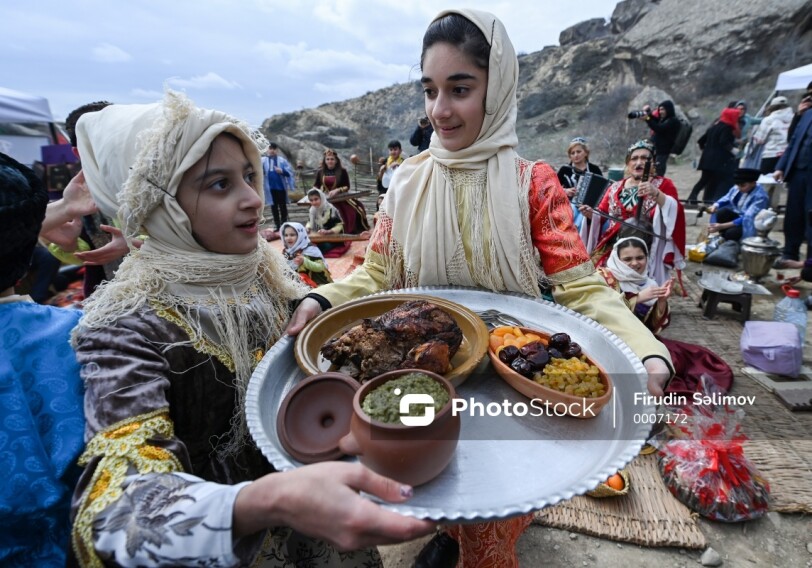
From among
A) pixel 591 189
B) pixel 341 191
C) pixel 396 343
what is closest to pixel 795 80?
pixel 591 189

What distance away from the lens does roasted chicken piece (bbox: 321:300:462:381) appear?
5.31 ft

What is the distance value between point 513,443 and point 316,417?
69 centimetres

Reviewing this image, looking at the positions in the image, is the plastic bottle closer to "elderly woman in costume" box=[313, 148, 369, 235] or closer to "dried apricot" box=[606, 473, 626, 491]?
"dried apricot" box=[606, 473, 626, 491]

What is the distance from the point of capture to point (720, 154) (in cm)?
1005

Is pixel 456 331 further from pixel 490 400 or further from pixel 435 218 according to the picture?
pixel 435 218

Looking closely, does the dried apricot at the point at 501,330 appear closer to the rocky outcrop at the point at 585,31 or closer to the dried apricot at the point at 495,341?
the dried apricot at the point at 495,341

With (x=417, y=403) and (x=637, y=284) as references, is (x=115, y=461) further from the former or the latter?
(x=637, y=284)

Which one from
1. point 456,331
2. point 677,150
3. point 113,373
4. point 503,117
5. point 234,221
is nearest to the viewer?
point 113,373

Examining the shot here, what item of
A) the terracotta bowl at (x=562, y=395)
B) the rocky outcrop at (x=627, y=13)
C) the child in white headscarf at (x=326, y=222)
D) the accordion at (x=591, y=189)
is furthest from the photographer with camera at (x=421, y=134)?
the rocky outcrop at (x=627, y=13)

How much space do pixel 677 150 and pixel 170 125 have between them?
42.3ft

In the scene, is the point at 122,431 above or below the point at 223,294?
below

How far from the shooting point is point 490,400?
5.39ft

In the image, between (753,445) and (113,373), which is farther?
(753,445)

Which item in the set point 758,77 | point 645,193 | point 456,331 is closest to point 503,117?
point 456,331
